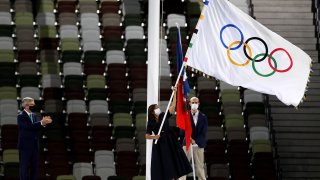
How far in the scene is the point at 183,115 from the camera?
12.8 metres

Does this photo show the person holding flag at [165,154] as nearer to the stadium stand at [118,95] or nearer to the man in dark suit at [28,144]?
the man in dark suit at [28,144]

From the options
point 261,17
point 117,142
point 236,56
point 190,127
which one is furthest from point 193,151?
point 261,17

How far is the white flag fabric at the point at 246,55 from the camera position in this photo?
39.9ft

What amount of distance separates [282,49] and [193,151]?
2.24 meters

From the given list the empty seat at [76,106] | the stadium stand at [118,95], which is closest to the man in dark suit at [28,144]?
the stadium stand at [118,95]

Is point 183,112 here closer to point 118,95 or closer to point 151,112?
point 151,112

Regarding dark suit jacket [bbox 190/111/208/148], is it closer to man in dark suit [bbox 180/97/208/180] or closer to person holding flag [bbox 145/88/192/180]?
man in dark suit [bbox 180/97/208/180]

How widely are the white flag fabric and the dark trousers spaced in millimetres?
2585

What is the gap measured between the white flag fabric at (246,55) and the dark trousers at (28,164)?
8.48 ft

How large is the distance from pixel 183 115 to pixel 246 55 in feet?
4.33

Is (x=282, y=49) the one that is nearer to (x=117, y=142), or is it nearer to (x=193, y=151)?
(x=193, y=151)

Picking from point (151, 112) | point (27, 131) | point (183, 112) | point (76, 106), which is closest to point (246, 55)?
point (183, 112)

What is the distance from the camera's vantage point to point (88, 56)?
18.2 m

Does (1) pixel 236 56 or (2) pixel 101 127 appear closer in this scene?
(1) pixel 236 56
